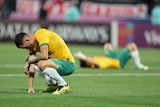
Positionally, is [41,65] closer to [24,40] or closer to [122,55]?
[24,40]

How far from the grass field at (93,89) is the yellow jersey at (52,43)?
0.73 metres

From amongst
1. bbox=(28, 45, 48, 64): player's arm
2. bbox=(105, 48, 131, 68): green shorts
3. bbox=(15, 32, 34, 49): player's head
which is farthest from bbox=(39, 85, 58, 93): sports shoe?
bbox=(105, 48, 131, 68): green shorts

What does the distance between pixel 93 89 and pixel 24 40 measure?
221cm

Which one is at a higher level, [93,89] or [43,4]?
[93,89]

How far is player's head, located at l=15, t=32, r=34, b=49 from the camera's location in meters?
12.0

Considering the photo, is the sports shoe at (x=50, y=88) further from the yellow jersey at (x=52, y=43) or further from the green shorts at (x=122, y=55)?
the green shorts at (x=122, y=55)

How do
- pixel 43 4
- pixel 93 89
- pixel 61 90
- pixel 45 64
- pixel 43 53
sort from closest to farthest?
pixel 43 53, pixel 45 64, pixel 61 90, pixel 93 89, pixel 43 4

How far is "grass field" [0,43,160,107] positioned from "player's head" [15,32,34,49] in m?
0.88

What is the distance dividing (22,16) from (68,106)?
32.2m

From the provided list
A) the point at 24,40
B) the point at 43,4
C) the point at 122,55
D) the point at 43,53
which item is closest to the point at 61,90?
the point at 43,53

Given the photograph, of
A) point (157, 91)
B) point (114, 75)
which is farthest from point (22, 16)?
point (157, 91)

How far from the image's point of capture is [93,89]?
13.6 metres

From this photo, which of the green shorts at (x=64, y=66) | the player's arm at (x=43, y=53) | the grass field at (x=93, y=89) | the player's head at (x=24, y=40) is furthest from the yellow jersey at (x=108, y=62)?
the player's head at (x=24, y=40)

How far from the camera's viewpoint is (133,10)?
41781 mm
